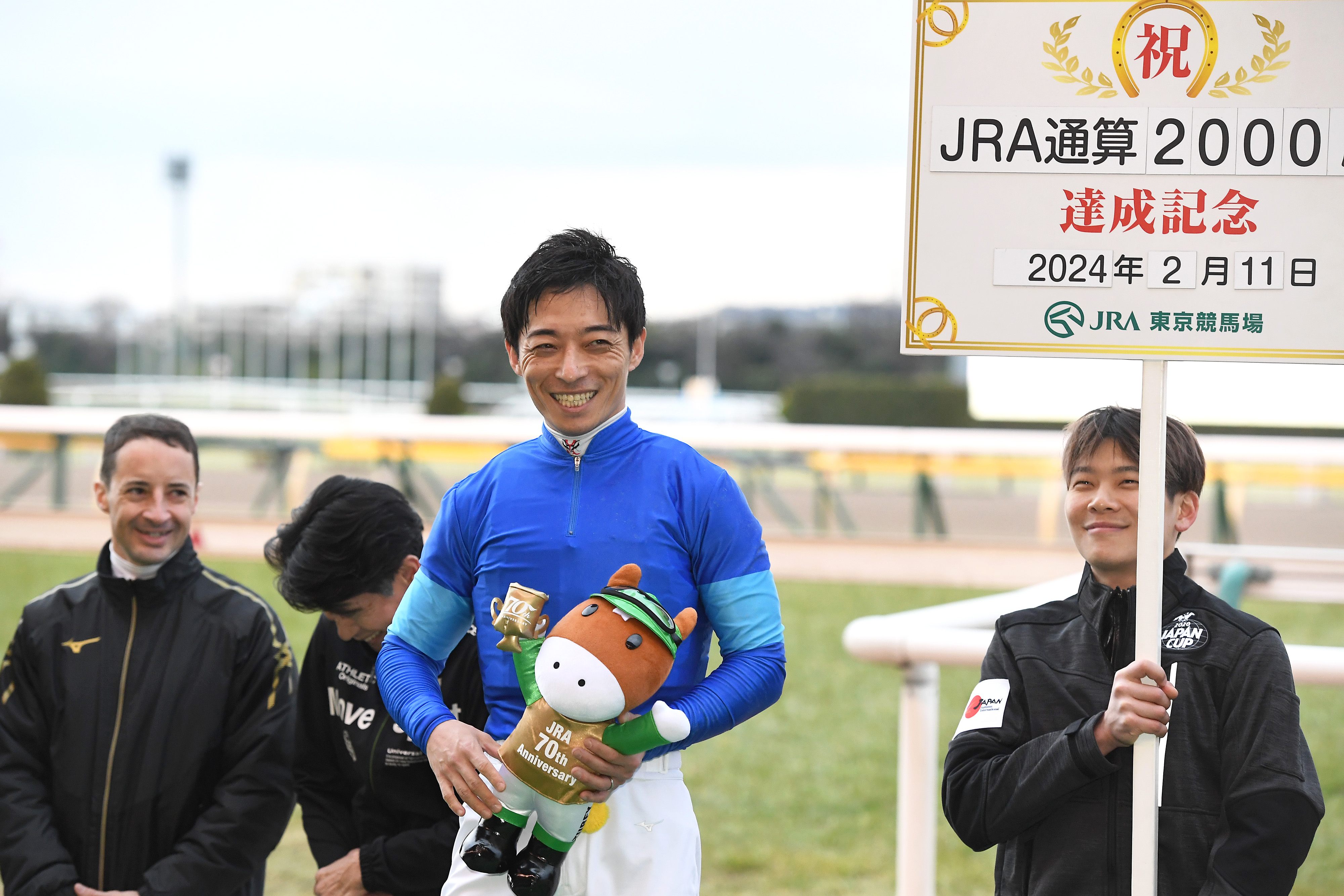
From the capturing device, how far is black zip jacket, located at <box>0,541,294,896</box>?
2416 mm

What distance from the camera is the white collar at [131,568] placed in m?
2.55

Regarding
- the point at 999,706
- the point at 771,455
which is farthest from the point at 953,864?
the point at 771,455

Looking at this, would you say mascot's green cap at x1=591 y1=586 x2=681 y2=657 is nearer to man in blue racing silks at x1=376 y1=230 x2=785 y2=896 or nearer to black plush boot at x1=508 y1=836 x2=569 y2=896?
man in blue racing silks at x1=376 y1=230 x2=785 y2=896

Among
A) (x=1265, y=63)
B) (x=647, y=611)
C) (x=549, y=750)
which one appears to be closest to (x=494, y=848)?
(x=549, y=750)

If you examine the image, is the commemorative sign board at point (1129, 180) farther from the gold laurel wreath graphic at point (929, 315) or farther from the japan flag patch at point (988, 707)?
the japan flag patch at point (988, 707)

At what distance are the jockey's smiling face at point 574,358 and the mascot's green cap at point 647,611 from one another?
11.8 inches

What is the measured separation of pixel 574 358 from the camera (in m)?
1.93

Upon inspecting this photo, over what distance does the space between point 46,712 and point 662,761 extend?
1.31m

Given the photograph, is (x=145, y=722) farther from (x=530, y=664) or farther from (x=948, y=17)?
(x=948, y=17)

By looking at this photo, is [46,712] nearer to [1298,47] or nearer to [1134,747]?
[1134,747]

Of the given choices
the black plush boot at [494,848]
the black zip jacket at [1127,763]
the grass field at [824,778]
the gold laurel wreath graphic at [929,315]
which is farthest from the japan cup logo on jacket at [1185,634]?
the grass field at [824,778]

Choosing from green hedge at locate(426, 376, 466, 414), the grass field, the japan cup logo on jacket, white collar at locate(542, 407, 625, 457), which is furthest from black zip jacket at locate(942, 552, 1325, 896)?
green hedge at locate(426, 376, 466, 414)

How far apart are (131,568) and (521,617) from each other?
115cm

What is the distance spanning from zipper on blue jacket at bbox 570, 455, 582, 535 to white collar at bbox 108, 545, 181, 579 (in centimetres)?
104
